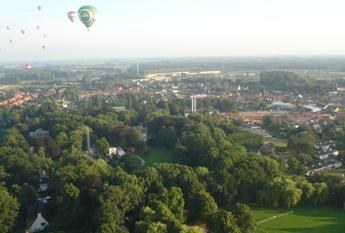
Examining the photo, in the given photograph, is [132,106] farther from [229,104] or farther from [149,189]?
[149,189]

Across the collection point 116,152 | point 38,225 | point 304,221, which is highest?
point 116,152

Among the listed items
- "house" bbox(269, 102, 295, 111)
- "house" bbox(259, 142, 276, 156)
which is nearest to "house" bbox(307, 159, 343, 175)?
"house" bbox(259, 142, 276, 156)

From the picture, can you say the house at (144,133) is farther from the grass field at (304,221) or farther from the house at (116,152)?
the grass field at (304,221)

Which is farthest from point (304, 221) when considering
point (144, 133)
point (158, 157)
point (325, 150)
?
point (144, 133)

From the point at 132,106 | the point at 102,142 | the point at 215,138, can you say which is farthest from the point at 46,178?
the point at 132,106

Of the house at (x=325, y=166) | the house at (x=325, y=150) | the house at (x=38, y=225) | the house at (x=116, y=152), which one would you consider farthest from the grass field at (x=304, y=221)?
the house at (x=116, y=152)

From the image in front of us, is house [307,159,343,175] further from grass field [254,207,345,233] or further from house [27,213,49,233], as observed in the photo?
house [27,213,49,233]

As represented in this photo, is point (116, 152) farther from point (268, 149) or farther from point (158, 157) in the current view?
point (268, 149)
